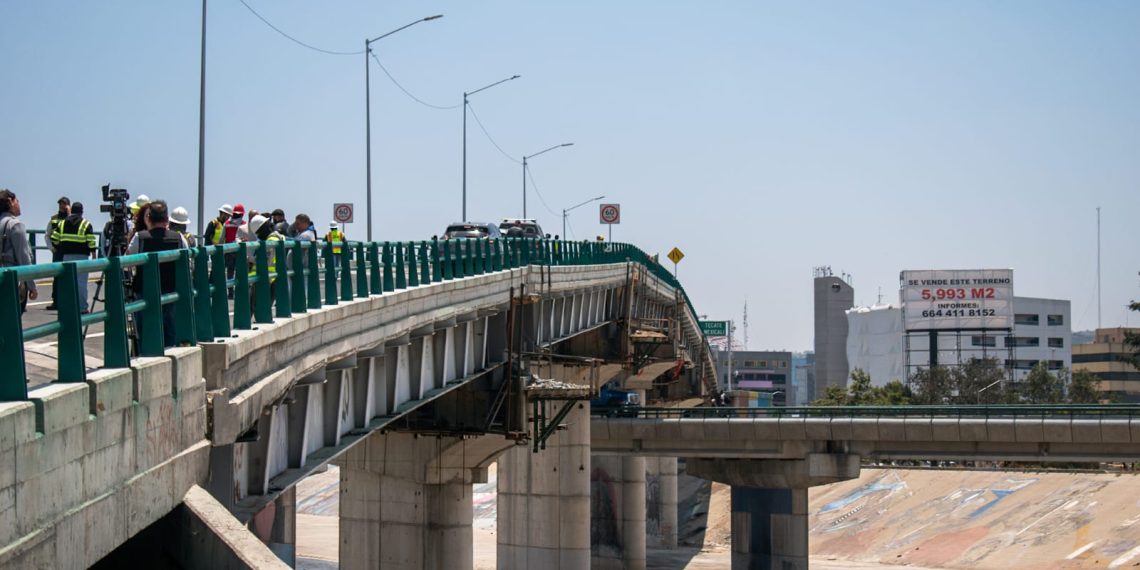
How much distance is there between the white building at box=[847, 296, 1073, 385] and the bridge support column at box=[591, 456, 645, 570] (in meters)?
73.8

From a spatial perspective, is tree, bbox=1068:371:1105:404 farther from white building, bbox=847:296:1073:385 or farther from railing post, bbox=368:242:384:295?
railing post, bbox=368:242:384:295

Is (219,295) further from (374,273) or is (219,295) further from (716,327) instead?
(716,327)

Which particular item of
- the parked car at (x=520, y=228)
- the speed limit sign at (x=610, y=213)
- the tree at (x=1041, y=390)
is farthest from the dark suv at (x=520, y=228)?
the tree at (x=1041, y=390)

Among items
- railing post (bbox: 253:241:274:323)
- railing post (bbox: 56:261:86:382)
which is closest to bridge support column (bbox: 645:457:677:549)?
railing post (bbox: 253:241:274:323)

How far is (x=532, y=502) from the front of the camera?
5300cm

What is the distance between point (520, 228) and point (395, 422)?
17.7 meters

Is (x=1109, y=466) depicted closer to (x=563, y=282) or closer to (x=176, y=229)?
(x=563, y=282)

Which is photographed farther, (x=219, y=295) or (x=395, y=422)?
(x=395, y=422)

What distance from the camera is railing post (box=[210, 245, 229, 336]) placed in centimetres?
1388

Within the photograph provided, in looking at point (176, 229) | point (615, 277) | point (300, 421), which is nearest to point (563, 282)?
point (615, 277)

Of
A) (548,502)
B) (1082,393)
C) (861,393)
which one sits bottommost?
(861,393)

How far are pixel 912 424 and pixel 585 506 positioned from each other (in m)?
11.2

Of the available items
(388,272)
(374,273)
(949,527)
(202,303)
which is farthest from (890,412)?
(202,303)

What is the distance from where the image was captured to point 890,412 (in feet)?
174
